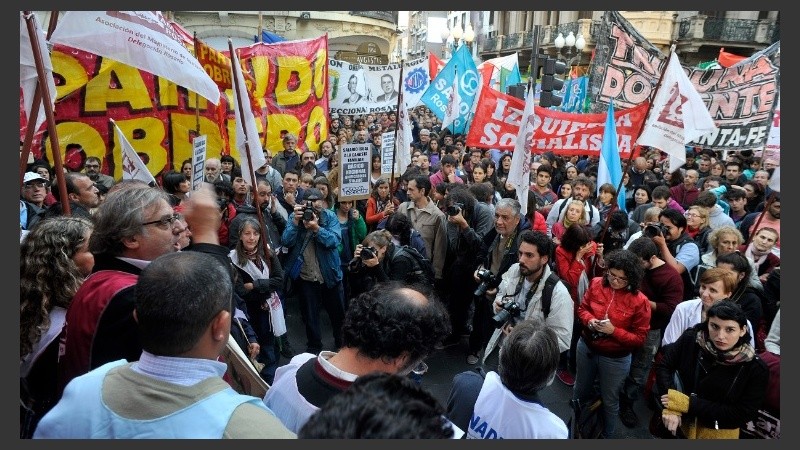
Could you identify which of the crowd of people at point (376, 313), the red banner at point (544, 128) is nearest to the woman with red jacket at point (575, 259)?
the crowd of people at point (376, 313)

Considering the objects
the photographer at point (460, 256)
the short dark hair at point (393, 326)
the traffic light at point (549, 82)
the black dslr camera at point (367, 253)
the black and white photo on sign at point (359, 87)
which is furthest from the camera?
the black and white photo on sign at point (359, 87)

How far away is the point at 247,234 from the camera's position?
3.94m

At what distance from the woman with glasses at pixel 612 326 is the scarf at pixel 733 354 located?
784 millimetres

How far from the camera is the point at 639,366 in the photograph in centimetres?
412

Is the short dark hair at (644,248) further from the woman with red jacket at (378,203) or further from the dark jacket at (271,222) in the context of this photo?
the dark jacket at (271,222)

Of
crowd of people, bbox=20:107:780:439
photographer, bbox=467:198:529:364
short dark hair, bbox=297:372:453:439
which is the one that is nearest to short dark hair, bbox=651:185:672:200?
crowd of people, bbox=20:107:780:439

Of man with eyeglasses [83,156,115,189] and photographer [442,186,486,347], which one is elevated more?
man with eyeglasses [83,156,115,189]

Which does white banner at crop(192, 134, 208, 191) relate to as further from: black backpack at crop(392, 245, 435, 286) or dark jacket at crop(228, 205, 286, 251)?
black backpack at crop(392, 245, 435, 286)

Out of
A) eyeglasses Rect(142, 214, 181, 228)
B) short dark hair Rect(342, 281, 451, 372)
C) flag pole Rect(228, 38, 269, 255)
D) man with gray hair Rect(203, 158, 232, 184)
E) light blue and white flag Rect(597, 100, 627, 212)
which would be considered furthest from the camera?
man with gray hair Rect(203, 158, 232, 184)

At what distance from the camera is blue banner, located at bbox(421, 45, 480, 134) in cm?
1035

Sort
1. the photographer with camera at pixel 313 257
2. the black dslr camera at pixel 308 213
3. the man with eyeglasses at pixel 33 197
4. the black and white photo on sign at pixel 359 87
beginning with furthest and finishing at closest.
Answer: the black and white photo on sign at pixel 359 87, the photographer with camera at pixel 313 257, the black dslr camera at pixel 308 213, the man with eyeglasses at pixel 33 197

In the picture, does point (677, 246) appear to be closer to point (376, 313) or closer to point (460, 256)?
point (460, 256)

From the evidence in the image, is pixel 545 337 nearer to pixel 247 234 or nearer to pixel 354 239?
pixel 247 234

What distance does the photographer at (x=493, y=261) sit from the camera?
4.30 m
